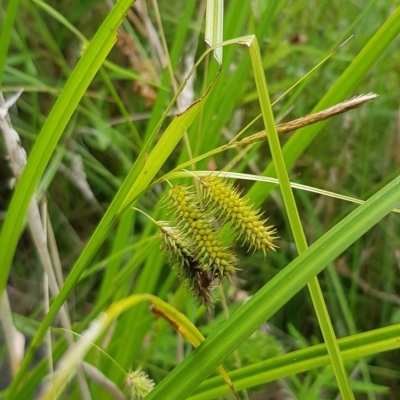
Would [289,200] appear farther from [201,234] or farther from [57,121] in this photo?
[57,121]

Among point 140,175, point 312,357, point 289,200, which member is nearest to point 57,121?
point 140,175

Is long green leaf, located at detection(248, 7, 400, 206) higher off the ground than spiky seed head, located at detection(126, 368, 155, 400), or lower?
higher

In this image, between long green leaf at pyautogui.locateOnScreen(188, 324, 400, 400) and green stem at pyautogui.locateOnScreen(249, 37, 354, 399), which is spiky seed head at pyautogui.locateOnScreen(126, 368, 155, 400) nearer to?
long green leaf at pyautogui.locateOnScreen(188, 324, 400, 400)

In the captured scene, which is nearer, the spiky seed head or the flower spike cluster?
the flower spike cluster

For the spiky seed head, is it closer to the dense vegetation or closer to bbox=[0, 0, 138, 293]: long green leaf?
the dense vegetation

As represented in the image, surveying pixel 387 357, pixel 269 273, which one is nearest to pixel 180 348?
pixel 269 273

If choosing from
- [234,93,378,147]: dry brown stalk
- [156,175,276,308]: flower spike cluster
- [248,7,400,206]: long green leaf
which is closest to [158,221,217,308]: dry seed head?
[156,175,276,308]: flower spike cluster

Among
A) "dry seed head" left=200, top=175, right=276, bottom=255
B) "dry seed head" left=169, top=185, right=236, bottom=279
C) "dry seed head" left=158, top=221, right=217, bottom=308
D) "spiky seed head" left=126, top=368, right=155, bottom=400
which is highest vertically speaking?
"dry seed head" left=200, top=175, right=276, bottom=255
